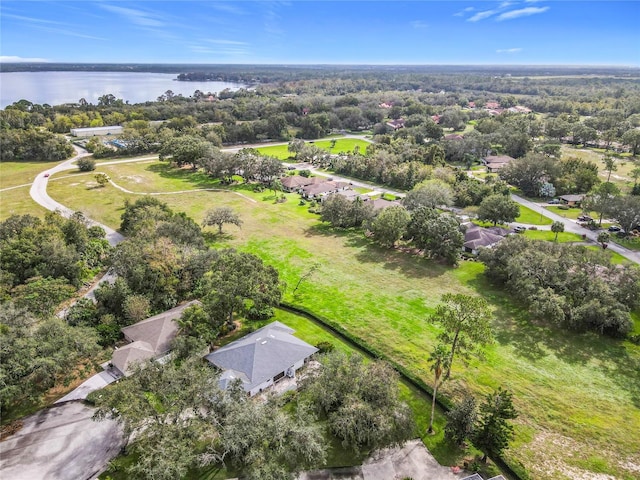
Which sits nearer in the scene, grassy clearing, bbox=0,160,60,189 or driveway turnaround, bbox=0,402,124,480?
driveway turnaround, bbox=0,402,124,480

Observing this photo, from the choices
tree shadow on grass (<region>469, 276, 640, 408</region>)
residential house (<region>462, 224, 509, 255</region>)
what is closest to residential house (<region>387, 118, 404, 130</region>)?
residential house (<region>462, 224, 509, 255</region>)

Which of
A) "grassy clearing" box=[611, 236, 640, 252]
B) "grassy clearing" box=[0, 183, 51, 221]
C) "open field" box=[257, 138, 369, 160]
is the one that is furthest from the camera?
"open field" box=[257, 138, 369, 160]

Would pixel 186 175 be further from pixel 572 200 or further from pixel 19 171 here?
pixel 572 200

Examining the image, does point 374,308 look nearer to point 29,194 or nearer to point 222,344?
Result: point 222,344

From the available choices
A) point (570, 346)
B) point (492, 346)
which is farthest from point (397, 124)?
point (492, 346)

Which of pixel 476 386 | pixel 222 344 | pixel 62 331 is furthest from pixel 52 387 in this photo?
pixel 476 386

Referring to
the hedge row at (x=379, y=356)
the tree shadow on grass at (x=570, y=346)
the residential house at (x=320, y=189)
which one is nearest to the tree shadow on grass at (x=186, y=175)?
the residential house at (x=320, y=189)

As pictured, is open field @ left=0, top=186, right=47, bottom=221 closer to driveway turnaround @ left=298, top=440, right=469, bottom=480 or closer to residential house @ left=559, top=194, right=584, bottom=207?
driveway turnaround @ left=298, top=440, right=469, bottom=480
